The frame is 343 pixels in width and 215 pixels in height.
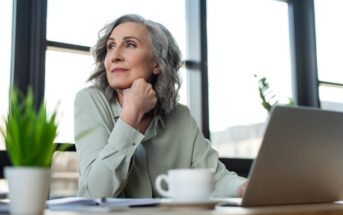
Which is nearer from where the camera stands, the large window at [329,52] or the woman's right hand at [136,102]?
the woman's right hand at [136,102]

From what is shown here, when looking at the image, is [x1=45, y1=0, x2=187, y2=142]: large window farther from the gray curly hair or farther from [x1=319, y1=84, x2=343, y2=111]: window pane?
[x1=319, y1=84, x2=343, y2=111]: window pane

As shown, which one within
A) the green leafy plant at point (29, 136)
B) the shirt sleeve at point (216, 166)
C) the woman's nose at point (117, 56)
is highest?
the woman's nose at point (117, 56)

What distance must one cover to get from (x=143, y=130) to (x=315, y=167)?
77 centimetres

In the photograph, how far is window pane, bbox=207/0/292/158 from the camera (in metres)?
3.33

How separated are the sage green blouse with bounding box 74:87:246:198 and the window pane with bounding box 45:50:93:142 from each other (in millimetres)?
917

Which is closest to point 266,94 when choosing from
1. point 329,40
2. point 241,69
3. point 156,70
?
point 241,69

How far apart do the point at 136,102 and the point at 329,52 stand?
9.80 feet

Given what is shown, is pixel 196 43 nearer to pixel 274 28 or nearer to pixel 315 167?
pixel 274 28

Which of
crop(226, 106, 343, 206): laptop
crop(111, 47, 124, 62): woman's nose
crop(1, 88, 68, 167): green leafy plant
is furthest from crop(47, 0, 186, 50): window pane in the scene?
crop(1, 88, 68, 167): green leafy plant

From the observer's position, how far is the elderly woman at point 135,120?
4.33ft

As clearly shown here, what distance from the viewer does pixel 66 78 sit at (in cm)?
267

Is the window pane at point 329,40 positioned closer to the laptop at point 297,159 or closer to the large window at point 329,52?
the large window at point 329,52

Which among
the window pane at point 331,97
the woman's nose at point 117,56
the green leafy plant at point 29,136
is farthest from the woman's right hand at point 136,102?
the window pane at point 331,97

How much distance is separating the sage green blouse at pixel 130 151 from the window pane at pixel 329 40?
2470 millimetres
